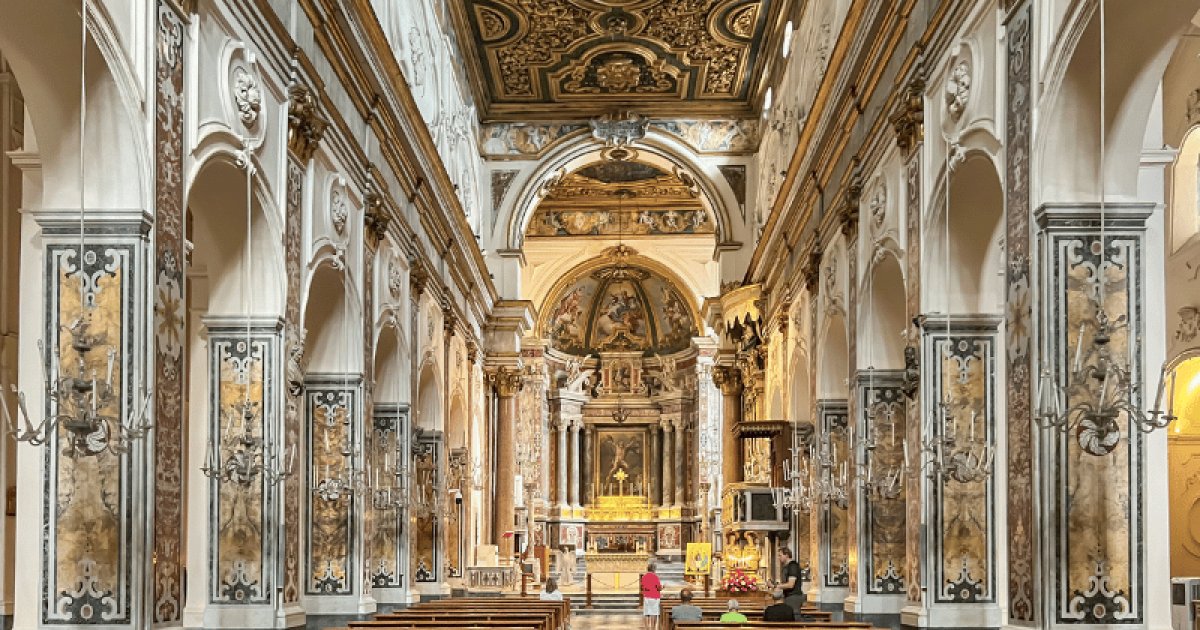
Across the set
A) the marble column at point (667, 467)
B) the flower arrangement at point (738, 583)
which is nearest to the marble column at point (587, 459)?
the marble column at point (667, 467)

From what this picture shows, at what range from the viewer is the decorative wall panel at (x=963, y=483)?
12.3 metres

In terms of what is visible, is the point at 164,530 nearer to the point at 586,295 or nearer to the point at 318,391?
the point at 318,391

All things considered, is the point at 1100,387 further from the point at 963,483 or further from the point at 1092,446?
the point at 963,483

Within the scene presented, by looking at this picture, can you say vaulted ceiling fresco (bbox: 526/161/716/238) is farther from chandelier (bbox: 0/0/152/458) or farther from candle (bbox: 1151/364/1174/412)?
candle (bbox: 1151/364/1174/412)

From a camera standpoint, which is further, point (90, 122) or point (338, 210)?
point (338, 210)

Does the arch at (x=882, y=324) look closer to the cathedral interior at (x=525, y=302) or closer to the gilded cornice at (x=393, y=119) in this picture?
the cathedral interior at (x=525, y=302)

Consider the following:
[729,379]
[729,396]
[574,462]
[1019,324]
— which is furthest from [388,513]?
[574,462]

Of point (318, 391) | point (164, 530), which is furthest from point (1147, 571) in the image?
point (318, 391)

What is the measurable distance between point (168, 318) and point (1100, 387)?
567 cm

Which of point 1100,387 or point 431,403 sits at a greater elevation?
point 1100,387

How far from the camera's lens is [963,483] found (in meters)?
12.3

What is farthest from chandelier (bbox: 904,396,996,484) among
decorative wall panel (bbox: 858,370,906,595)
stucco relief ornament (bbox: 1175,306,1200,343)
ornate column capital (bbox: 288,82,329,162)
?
ornate column capital (bbox: 288,82,329,162)

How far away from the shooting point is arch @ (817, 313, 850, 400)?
19.1 meters

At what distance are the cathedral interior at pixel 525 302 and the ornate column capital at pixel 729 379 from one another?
9.4 inches
